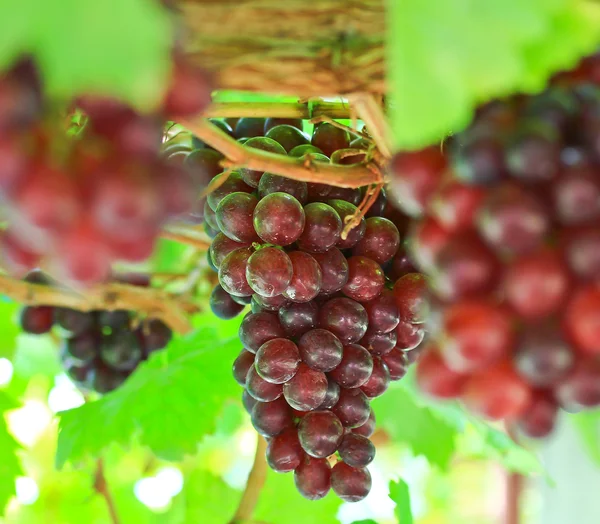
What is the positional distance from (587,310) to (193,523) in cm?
91

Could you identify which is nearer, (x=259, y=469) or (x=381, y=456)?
(x=259, y=469)

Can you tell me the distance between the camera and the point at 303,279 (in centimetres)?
58

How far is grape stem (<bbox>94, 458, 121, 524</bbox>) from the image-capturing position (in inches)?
42.4

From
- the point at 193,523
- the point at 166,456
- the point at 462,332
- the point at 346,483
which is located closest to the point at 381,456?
the point at 193,523

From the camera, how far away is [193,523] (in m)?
1.07

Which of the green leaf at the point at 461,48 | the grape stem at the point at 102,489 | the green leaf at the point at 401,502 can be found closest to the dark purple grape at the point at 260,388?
the green leaf at the point at 401,502

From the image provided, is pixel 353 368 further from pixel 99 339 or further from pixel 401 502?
pixel 99 339

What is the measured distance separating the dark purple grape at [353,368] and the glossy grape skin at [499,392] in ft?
0.95

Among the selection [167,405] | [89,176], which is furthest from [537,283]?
[167,405]

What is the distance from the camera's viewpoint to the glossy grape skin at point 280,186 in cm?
61

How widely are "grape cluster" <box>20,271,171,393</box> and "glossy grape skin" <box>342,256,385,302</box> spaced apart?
0.44 meters

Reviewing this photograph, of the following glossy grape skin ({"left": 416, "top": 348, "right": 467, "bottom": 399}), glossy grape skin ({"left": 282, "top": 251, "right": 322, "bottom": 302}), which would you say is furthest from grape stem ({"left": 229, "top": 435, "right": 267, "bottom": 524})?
glossy grape skin ({"left": 416, "top": 348, "right": 467, "bottom": 399})

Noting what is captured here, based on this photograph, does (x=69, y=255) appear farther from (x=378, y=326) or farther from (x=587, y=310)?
(x=378, y=326)

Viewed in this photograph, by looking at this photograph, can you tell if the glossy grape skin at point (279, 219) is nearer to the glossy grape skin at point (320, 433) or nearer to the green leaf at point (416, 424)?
the glossy grape skin at point (320, 433)
